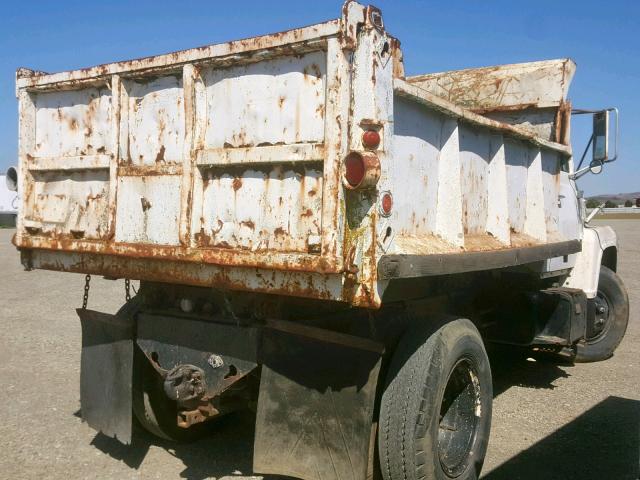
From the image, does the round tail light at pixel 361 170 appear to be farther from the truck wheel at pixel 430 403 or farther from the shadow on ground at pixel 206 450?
the shadow on ground at pixel 206 450

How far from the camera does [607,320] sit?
22.6ft

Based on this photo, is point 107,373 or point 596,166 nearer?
point 107,373

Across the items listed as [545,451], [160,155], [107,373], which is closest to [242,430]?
[107,373]

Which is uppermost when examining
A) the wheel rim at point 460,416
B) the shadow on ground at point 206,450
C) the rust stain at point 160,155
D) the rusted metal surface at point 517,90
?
the rusted metal surface at point 517,90

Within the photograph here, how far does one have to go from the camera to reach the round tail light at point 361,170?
2617mm

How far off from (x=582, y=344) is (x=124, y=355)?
4.87 meters

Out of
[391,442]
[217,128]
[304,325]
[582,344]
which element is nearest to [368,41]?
[217,128]

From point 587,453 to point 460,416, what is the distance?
1169 millimetres

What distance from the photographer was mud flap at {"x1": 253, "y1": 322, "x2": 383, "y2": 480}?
3.04m

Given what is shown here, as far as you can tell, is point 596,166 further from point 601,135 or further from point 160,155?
point 160,155

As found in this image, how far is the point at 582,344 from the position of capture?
6609 mm

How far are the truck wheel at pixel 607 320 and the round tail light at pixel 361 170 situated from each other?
502 cm

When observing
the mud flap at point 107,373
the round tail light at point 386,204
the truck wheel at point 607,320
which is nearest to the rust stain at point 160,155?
the mud flap at point 107,373

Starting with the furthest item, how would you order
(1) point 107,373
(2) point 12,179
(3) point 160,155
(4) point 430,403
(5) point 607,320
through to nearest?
1. (5) point 607,320
2. (2) point 12,179
3. (1) point 107,373
4. (3) point 160,155
5. (4) point 430,403
